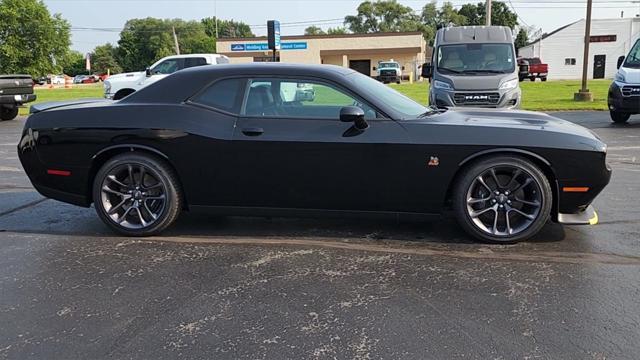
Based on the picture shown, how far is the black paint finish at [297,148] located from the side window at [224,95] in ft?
0.20

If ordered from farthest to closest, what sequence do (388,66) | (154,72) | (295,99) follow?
1. (388,66)
2. (154,72)
3. (295,99)

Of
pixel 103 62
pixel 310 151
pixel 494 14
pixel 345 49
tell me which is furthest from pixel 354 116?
pixel 103 62

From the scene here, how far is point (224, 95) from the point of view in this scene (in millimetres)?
4746

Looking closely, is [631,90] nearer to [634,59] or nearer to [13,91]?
[634,59]

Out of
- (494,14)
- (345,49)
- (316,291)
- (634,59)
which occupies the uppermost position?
(494,14)

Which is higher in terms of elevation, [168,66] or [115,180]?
[168,66]

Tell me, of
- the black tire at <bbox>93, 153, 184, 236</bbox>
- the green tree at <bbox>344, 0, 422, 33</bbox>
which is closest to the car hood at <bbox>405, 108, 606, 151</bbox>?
the black tire at <bbox>93, 153, 184, 236</bbox>

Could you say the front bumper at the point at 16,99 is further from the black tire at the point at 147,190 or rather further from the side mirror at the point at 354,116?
the side mirror at the point at 354,116

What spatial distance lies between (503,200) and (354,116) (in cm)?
136

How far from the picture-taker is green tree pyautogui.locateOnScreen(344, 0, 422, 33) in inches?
4198

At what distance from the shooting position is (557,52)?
186 ft

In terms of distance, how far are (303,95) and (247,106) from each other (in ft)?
1.58

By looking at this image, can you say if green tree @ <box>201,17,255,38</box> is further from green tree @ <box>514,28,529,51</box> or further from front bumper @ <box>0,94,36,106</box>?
front bumper @ <box>0,94,36,106</box>

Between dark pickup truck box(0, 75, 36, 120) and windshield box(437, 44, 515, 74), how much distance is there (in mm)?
12673
